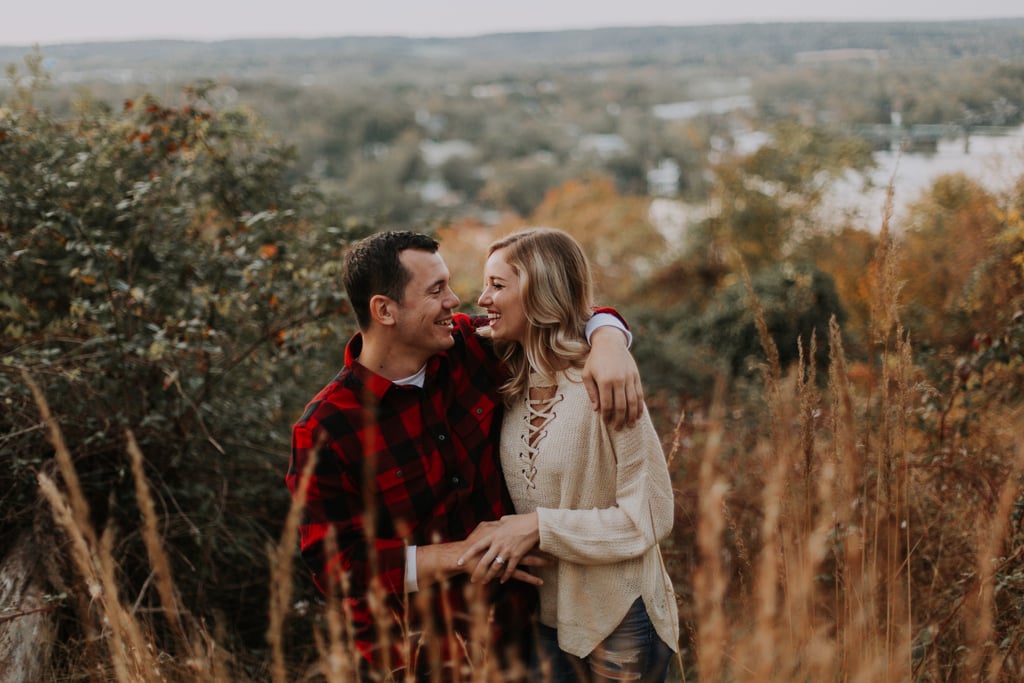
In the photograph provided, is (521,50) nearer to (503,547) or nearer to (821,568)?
(821,568)

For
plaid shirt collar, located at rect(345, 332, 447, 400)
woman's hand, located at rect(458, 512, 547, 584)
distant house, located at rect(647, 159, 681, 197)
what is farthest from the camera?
distant house, located at rect(647, 159, 681, 197)

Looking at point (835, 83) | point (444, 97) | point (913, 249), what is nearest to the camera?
point (913, 249)

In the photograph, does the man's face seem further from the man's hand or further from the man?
the man's hand

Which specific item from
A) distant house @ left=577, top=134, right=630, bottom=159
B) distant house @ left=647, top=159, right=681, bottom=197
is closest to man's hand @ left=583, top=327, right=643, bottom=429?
distant house @ left=647, top=159, right=681, bottom=197

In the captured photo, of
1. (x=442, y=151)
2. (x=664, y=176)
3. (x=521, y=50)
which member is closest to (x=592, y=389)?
(x=664, y=176)

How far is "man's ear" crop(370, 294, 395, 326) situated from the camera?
1961 millimetres

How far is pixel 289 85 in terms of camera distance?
43.2 meters

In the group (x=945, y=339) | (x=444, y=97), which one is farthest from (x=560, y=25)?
(x=945, y=339)

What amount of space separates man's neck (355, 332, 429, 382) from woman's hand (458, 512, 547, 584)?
1.49ft

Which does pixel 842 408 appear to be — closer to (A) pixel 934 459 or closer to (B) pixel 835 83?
(A) pixel 934 459

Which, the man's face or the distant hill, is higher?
the distant hill

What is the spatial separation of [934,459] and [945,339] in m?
2.30

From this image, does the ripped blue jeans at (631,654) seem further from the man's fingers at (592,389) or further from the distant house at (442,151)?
the distant house at (442,151)

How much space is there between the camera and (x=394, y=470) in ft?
6.16
